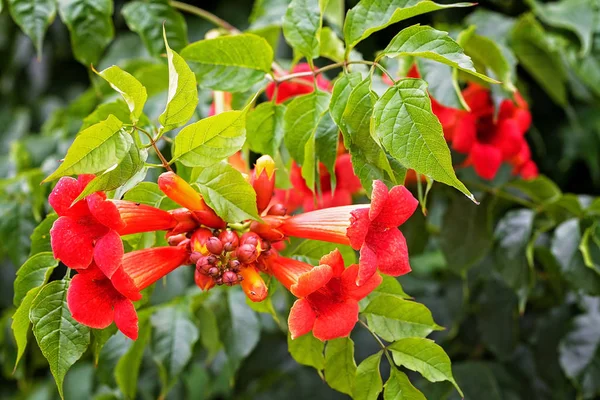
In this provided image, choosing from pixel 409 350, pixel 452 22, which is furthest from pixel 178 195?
pixel 452 22

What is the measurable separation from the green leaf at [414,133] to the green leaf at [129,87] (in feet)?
0.98

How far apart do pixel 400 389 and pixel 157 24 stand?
2.92ft

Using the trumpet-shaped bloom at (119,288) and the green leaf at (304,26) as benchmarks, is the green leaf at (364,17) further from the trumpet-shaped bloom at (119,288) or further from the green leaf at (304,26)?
the trumpet-shaped bloom at (119,288)

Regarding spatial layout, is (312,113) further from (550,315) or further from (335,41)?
(550,315)

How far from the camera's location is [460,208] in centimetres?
158

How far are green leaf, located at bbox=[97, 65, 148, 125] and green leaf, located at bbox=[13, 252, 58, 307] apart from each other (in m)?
0.27

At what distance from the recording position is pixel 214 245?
0.86 metres

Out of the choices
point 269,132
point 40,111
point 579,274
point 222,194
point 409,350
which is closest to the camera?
point 222,194

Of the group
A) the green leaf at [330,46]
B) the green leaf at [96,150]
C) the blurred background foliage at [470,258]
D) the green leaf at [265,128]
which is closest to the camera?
the green leaf at [96,150]

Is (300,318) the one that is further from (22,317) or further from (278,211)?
(22,317)

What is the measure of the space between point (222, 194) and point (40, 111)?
6.46 feet

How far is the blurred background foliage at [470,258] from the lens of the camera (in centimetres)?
144

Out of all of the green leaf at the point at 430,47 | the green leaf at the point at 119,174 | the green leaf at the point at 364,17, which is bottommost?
the green leaf at the point at 119,174

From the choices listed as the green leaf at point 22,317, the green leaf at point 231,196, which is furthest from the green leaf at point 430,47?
the green leaf at point 22,317
